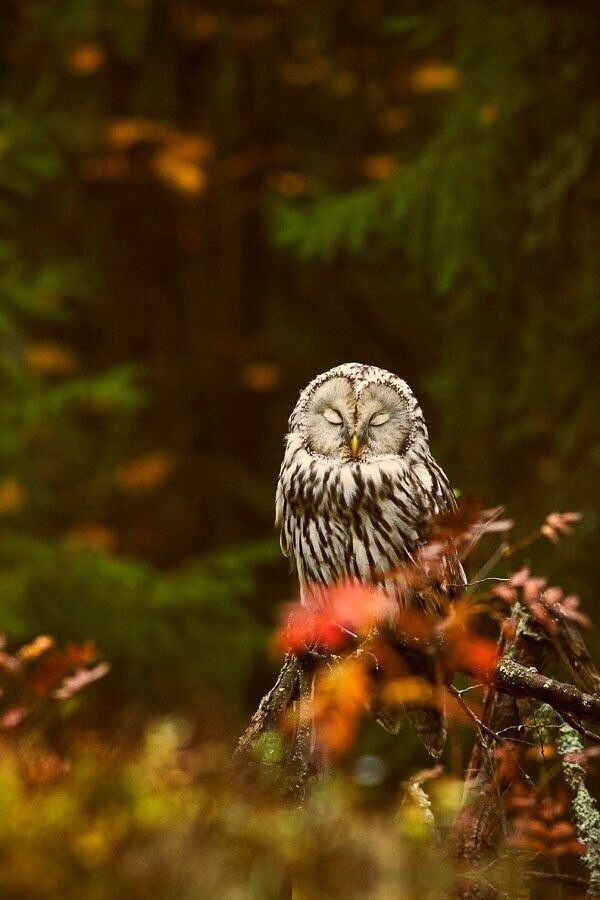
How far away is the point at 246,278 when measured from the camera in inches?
444

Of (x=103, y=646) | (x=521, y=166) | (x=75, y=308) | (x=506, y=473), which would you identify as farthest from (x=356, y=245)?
(x=75, y=308)

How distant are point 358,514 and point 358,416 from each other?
0.98ft

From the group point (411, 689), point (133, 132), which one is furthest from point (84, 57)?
point (411, 689)

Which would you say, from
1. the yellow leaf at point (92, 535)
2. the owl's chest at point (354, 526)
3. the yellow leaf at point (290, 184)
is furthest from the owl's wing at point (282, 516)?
the yellow leaf at point (290, 184)

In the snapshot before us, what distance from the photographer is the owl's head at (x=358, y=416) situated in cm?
378

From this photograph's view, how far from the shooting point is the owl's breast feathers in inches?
146

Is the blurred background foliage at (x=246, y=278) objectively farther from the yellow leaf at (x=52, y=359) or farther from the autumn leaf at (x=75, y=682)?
the autumn leaf at (x=75, y=682)

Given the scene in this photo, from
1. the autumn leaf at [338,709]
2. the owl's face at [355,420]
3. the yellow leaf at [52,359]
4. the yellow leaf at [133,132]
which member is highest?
the yellow leaf at [133,132]

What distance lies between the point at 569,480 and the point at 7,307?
424 cm

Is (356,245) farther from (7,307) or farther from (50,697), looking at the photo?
(50,697)

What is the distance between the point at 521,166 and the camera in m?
6.23

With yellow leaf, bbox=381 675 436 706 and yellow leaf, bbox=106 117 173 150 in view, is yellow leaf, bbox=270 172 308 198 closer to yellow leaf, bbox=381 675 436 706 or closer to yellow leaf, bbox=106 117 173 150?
yellow leaf, bbox=106 117 173 150

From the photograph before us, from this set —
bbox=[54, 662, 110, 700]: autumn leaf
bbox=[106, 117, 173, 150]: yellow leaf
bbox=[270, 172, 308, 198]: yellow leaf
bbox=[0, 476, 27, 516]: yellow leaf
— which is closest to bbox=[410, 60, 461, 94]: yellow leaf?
bbox=[270, 172, 308, 198]: yellow leaf

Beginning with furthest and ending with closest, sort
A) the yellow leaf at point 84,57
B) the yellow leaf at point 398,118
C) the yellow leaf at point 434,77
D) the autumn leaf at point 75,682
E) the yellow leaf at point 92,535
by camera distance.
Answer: the yellow leaf at point 398,118
the yellow leaf at point 84,57
the yellow leaf at point 92,535
the yellow leaf at point 434,77
the autumn leaf at point 75,682
